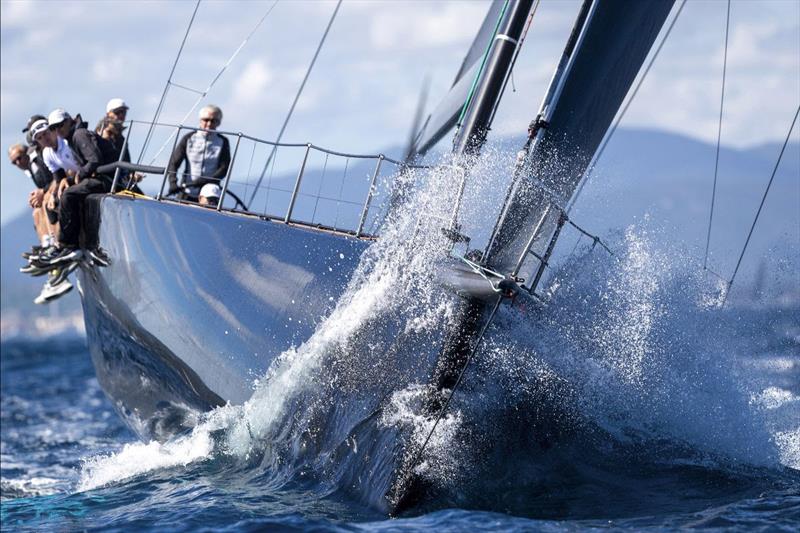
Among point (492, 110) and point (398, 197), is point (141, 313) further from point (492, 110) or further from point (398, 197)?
point (492, 110)

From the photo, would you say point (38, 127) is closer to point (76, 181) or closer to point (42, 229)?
point (76, 181)

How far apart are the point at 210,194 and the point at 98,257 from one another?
1.37 metres

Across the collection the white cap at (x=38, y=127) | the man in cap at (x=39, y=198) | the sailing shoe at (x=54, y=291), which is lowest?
the sailing shoe at (x=54, y=291)

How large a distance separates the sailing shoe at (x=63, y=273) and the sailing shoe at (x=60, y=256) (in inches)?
5.3

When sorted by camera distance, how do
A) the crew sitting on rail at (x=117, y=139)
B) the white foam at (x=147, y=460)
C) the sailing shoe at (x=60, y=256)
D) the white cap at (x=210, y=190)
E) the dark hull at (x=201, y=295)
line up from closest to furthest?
the dark hull at (x=201, y=295), the white foam at (x=147, y=460), the white cap at (x=210, y=190), the crew sitting on rail at (x=117, y=139), the sailing shoe at (x=60, y=256)

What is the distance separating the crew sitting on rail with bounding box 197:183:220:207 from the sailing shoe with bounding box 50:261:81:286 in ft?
5.69

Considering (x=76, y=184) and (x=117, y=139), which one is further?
(x=117, y=139)

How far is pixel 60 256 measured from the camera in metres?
9.63

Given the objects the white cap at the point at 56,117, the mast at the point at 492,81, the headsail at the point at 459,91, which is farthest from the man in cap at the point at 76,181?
the mast at the point at 492,81

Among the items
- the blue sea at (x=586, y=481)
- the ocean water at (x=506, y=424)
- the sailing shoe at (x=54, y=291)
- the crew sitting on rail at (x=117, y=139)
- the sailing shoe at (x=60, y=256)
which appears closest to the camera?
the blue sea at (x=586, y=481)

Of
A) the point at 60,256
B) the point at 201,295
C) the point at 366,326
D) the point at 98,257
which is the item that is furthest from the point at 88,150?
the point at 366,326

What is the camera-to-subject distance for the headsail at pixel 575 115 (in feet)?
21.4

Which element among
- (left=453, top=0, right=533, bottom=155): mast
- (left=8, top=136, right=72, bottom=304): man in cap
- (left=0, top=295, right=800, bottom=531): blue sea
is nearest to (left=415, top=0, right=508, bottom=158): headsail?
(left=453, top=0, right=533, bottom=155): mast

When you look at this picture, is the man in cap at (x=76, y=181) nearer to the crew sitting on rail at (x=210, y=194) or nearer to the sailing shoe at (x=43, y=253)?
the sailing shoe at (x=43, y=253)
